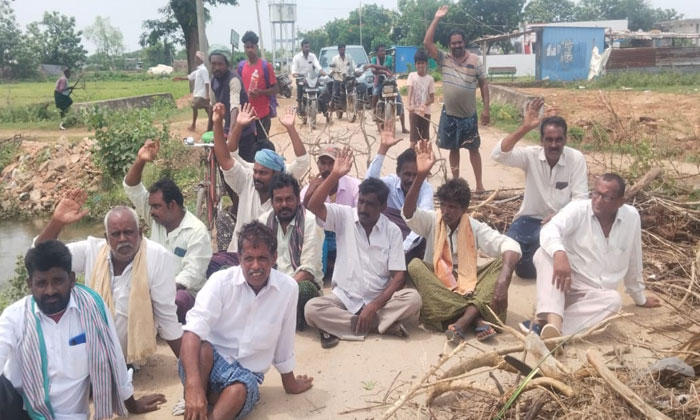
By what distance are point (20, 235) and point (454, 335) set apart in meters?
8.50

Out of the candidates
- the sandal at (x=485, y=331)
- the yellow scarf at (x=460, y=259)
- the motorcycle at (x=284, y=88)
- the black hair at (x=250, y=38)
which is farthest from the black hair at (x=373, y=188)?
the motorcycle at (x=284, y=88)

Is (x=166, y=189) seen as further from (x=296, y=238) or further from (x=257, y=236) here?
(x=257, y=236)

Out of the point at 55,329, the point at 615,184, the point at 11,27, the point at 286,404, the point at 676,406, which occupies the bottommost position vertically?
the point at 286,404

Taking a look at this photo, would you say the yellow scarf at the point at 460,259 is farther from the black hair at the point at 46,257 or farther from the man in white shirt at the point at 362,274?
the black hair at the point at 46,257

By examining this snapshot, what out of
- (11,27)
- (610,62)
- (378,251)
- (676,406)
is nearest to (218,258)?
(378,251)

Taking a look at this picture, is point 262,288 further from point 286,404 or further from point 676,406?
point 676,406

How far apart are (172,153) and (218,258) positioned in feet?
20.3

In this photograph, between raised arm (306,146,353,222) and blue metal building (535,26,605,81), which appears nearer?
raised arm (306,146,353,222)

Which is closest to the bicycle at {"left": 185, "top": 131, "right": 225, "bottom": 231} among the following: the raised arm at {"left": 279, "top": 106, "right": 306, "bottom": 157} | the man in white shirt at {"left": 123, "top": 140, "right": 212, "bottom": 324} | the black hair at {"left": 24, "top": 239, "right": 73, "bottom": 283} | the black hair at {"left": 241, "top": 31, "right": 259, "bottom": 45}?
the raised arm at {"left": 279, "top": 106, "right": 306, "bottom": 157}

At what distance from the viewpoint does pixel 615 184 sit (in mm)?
4203

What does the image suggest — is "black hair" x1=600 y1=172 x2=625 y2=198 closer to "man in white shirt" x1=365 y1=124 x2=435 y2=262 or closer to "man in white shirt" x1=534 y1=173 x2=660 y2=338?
"man in white shirt" x1=534 y1=173 x2=660 y2=338

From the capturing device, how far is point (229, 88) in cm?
675

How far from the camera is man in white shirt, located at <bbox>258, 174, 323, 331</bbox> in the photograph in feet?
14.9

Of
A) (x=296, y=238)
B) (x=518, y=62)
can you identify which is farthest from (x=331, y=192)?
(x=518, y=62)
